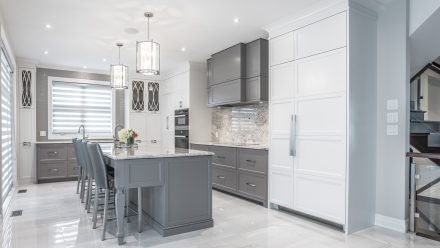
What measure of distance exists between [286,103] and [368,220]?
1758 mm

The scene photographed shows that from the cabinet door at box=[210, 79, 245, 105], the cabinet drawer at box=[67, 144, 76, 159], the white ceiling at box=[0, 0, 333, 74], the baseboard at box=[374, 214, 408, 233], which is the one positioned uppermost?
the white ceiling at box=[0, 0, 333, 74]

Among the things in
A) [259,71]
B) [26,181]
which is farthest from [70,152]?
[259,71]

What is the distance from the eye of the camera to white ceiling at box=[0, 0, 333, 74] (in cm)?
337

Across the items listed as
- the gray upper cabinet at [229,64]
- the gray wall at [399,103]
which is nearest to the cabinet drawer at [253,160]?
the gray upper cabinet at [229,64]

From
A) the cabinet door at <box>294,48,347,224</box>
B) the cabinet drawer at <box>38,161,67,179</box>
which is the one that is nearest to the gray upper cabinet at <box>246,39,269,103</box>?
the cabinet door at <box>294,48,347,224</box>

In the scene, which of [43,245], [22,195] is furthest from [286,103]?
[22,195]

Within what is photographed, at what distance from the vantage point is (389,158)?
11.0 feet

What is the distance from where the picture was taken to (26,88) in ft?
19.9

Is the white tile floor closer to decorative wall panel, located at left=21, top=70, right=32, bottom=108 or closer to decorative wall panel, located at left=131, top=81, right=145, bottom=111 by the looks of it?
decorative wall panel, located at left=21, top=70, right=32, bottom=108

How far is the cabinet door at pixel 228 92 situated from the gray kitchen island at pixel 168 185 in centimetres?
184

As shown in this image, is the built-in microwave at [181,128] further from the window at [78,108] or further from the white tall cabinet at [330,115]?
the white tall cabinet at [330,115]

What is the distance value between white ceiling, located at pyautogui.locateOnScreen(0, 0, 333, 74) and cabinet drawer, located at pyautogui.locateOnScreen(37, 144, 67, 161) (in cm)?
192

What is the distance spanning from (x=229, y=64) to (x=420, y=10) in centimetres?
283

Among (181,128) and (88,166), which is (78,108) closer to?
(181,128)
